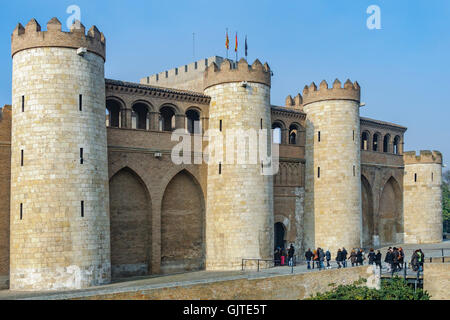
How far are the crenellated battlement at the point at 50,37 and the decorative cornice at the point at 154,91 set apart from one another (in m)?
2.76

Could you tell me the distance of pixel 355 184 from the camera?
33.5m

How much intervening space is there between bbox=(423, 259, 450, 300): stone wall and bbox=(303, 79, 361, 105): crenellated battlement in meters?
12.5

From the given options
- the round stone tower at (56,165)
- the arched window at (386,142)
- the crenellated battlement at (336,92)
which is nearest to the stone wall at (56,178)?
the round stone tower at (56,165)

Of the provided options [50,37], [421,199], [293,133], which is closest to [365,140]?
[293,133]

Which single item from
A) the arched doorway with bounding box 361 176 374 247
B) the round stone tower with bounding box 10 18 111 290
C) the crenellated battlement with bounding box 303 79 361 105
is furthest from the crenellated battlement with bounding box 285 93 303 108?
the round stone tower with bounding box 10 18 111 290

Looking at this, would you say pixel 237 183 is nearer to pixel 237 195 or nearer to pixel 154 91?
pixel 237 195

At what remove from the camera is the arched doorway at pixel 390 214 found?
39906 mm

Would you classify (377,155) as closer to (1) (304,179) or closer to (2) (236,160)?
(1) (304,179)

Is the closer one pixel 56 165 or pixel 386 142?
pixel 56 165

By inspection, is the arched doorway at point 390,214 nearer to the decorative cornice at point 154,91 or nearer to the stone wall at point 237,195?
the stone wall at point 237,195

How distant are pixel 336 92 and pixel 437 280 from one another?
43.6ft

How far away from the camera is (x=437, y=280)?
2459cm

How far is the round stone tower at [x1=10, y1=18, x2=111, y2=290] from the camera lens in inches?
870

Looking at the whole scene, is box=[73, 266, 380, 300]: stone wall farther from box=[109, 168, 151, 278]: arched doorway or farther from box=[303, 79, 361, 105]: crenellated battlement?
box=[303, 79, 361, 105]: crenellated battlement
